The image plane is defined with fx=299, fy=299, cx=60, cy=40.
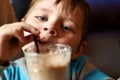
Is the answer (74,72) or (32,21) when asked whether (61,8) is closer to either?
(32,21)

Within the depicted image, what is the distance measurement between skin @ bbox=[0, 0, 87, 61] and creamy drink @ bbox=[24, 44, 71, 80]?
0.40 feet

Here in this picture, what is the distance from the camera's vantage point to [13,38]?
1.04m

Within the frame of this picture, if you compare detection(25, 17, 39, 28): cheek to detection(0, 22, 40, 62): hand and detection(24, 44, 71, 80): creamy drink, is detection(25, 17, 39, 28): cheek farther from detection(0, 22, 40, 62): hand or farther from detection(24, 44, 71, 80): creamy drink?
detection(24, 44, 71, 80): creamy drink

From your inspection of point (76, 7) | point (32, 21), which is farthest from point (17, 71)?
point (76, 7)

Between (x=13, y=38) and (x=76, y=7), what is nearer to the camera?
(x=13, y=38)

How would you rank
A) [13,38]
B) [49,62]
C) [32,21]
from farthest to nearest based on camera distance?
1. [32,21]
2. [13,38]
3. [49,62]

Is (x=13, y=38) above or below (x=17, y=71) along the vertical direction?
above

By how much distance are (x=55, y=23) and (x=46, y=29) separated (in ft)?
0.17

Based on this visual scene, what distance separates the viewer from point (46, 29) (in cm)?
111

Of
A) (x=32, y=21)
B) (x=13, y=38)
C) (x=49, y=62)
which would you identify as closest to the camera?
(x=49, y=62)

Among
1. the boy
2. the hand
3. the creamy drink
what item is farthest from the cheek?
the creamy drink

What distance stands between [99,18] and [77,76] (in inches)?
68.2

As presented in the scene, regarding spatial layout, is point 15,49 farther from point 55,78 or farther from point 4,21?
point 4,21

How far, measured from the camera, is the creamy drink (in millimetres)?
866
